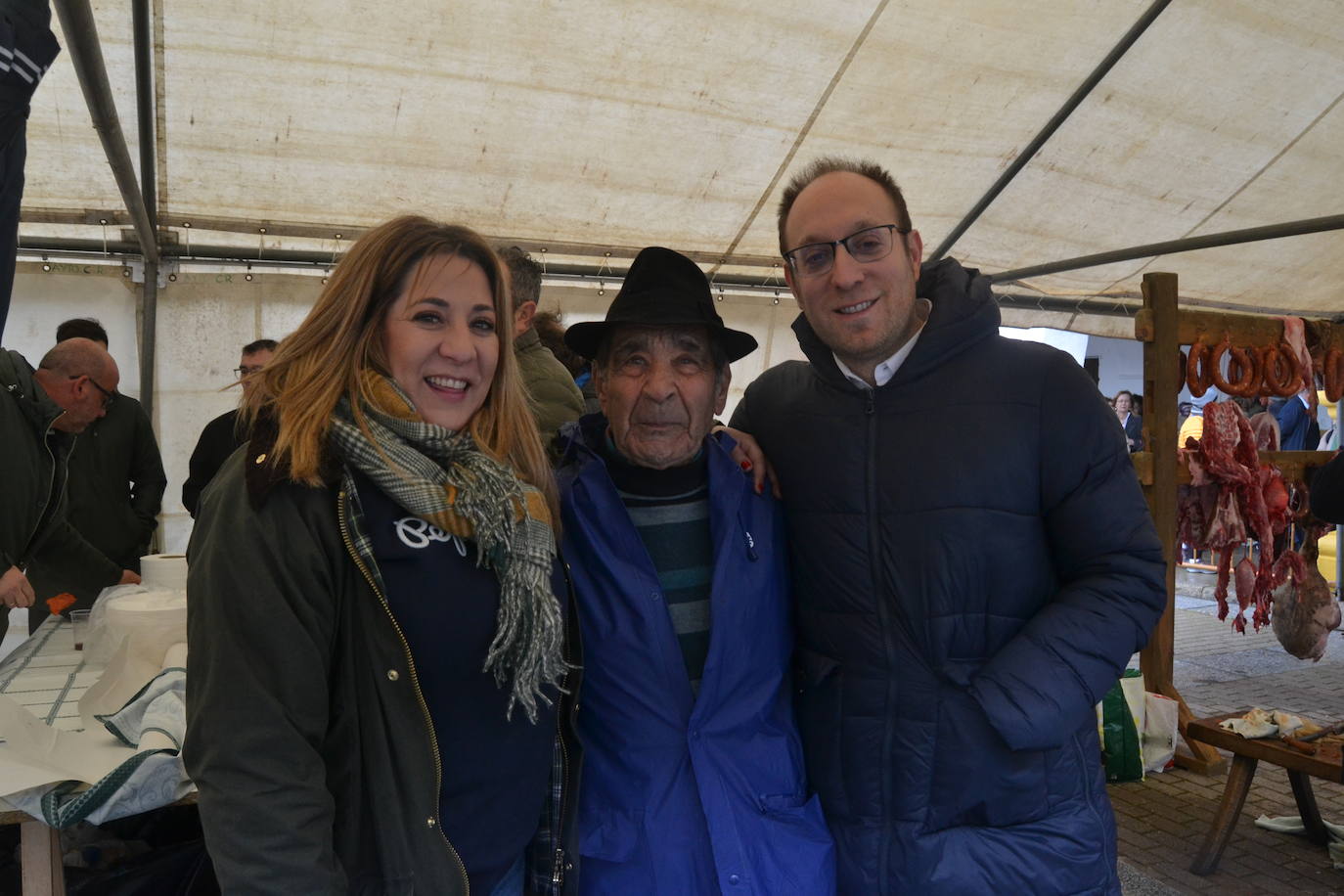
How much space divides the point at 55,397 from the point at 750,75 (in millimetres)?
3439

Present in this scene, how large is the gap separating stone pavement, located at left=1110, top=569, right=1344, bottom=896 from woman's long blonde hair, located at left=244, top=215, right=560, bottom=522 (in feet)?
10.6

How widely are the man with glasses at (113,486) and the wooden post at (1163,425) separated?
5072mm

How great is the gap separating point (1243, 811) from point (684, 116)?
412cm

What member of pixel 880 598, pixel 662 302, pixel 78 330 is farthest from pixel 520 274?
pixel 78 330

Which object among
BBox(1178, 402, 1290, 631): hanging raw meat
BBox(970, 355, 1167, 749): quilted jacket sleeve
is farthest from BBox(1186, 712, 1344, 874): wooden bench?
BBox(970, 355, 1167, 749): quilted jacket sleeve

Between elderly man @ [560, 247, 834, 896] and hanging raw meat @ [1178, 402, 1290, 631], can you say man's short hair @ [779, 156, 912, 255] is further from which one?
hanging raw meat @ [1178, 402, 1290, 631]

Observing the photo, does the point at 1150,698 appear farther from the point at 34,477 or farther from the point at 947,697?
the point at 34,477

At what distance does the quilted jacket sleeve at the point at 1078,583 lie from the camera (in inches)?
62.4

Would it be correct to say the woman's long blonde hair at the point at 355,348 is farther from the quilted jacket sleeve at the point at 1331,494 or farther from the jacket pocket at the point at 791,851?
the quilted jacket sleeve at the point at 1331,494

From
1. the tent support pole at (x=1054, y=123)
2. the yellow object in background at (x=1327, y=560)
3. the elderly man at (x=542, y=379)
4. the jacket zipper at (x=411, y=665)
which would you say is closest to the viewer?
the jacket zipper at (x=411, y=665)

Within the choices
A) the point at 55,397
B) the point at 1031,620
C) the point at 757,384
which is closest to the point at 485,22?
the point at 757,384

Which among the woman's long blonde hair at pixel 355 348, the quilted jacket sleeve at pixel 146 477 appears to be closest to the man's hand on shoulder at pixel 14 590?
the quilted jacket sleeve at pixel 146 477

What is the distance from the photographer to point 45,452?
3.75 meters

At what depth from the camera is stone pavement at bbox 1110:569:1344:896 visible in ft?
11.3
